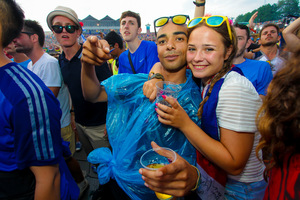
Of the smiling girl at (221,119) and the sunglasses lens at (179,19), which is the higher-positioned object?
the sunglasses lens at (179,19)

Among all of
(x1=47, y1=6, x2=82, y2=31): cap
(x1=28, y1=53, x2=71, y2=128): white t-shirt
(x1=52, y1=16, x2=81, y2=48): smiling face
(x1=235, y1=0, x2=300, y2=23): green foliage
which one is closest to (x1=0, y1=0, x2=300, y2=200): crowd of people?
(x1=28, y1=53, x2=71, y2=128): white t-shirt

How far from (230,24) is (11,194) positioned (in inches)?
85.4

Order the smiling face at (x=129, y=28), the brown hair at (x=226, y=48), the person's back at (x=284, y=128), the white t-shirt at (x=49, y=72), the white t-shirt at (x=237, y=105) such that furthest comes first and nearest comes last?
the smiling face at (x=129, y=28) < the white t-shirt at (x=49, y=72) < the brown hair at (x=226, y=48) < the white t-shirt at (x=237, y=105) < the person's back at (x=284, y=128)

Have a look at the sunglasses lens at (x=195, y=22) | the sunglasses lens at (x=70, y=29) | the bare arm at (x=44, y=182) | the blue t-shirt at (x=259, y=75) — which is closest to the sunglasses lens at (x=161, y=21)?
the sunglasses lens at (x=195, y=22)

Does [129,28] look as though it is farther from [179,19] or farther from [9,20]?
[9,20]

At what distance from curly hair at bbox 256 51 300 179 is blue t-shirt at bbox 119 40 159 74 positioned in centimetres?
231

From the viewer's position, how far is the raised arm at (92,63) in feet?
3.85

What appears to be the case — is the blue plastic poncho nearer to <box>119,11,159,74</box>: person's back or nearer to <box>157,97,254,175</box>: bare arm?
<box>157,97,254,175</box>: bare arm

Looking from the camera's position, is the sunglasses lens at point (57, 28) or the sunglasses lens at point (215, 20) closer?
the sunglasses lens at point (215, 20)

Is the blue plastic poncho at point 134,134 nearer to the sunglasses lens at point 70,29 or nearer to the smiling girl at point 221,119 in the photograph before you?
the smiling girl at point 221,119

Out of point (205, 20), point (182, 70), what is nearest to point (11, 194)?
point (182, 70)

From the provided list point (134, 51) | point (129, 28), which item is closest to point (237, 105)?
point (134, 51)

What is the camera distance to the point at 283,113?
69 centimetres

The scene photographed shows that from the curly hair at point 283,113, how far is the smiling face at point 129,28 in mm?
3166
